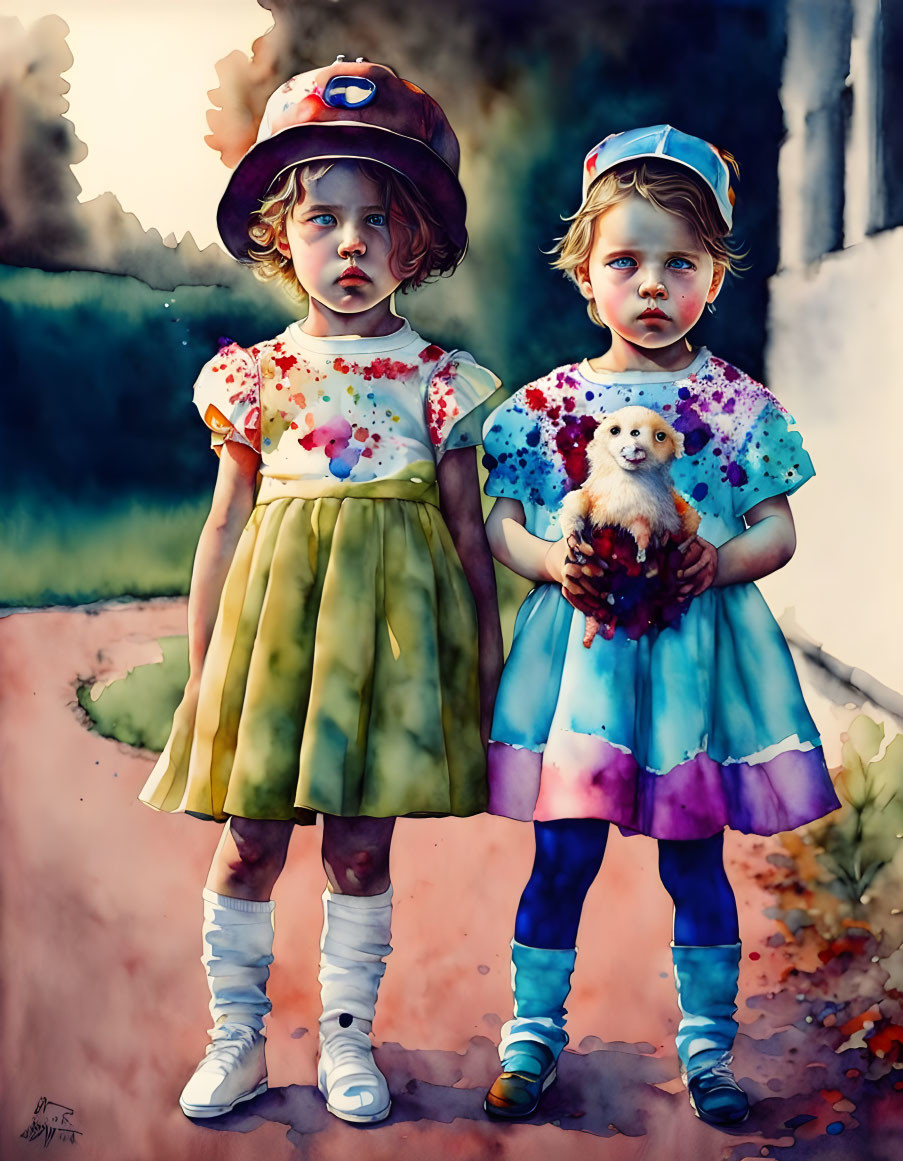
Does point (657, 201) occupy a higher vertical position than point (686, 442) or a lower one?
higher

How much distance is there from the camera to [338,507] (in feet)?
5.94

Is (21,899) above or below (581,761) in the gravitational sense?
below

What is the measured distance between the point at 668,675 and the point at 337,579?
52 centimetres

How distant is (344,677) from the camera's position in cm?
177

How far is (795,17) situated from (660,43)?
0.23 m

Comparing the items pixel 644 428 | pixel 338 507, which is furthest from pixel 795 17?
pixel 338 507

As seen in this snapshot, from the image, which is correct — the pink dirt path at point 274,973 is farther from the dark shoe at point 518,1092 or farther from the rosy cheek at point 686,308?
the rosy cheek at point 686,308

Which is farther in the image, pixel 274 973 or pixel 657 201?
pixel 274 973

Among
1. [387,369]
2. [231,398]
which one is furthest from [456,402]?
[231,398]

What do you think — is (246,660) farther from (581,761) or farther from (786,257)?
(786,257)

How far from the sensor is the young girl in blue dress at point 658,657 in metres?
1.80

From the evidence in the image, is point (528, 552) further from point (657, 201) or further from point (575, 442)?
point (657, 201)
